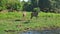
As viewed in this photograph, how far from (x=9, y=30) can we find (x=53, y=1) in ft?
132

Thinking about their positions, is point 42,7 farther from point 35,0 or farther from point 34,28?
point 34,28

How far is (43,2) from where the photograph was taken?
6159 centimetres

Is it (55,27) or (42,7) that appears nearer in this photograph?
(55,27)

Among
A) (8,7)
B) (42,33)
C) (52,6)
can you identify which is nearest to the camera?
(42,33)

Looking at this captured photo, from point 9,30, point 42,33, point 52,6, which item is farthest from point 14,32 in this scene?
point 52,6

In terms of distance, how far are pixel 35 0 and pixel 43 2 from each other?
2220 millimetres

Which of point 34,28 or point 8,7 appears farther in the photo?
point 8,7

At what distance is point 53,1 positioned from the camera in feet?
200

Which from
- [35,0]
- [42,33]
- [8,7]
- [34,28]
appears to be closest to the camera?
[42,33]

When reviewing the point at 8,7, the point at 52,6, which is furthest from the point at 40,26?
the point at 52,6

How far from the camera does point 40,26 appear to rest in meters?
24.0

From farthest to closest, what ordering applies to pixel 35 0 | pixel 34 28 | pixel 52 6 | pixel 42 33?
1. pixel 35 0
2. pixel 52 6
3. pixel 34 28
4. pixel 42 33

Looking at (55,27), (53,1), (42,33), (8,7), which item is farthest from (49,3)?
(42,33)

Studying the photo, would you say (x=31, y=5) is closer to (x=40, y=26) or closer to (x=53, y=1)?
(x=53, y=1)
